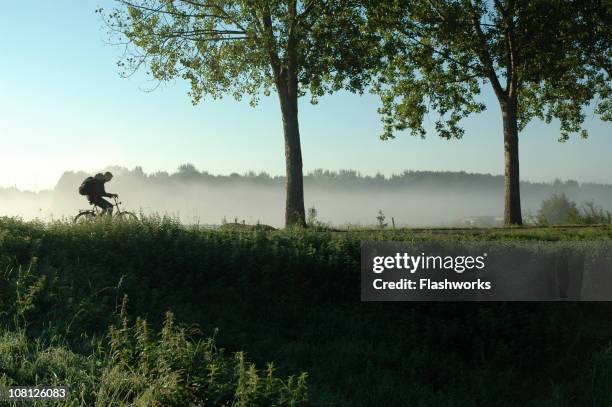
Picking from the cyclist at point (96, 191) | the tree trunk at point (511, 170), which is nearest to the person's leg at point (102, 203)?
the cyclist at point (96, 191)

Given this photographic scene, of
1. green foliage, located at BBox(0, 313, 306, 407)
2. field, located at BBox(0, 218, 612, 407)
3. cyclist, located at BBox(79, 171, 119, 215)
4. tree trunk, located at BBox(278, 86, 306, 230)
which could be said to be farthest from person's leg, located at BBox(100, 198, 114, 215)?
green foliage, located at BBox(0, 313, 306, 407)

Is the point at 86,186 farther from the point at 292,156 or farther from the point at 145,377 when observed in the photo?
the point at 145,377

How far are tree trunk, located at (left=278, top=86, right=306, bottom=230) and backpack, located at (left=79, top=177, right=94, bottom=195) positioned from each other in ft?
25.6

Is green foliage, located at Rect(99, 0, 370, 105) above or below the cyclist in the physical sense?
above

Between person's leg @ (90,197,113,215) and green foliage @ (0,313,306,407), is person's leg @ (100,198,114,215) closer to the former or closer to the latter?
person's leg @ (90,197,113,215)

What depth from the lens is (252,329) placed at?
12.3 m

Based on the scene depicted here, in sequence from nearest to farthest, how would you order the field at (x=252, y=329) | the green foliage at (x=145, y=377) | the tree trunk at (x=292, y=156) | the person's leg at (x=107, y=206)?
the green foliage at (x=145, y=377), the field at (x=252, y=329), the person's leg at (x=107, y=206), the tree trunk at (x=292, y=156)

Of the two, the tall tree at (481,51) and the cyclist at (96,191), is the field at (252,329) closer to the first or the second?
the cyclist at (96,191)

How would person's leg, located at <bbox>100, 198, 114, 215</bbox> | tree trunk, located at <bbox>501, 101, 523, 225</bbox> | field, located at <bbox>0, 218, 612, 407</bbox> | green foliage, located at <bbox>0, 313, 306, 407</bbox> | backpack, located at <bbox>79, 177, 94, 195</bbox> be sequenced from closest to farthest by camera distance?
green foliage, located at <bbox>0, 313, 306, 407</bbox> → field, located at <bbox>0, 218, 612, 407</bbox> → person's leg, located at <bbox>100, 198, 114, 215</bbox> → backpack, located at <bbox>79, 177, 94, 195</bbox> → tree trunk, located at <bbox>501, 101, 523, 225</bbox>

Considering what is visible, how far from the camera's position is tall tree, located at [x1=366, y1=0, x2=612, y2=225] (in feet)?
89.9

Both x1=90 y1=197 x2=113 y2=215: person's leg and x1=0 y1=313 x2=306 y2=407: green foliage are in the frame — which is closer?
x1=0 y1=313 x2=306 y2=407: green foliage

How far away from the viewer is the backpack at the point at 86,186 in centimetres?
1944

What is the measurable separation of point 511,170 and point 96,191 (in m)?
17.6

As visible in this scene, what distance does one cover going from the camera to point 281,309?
13.3 metres
